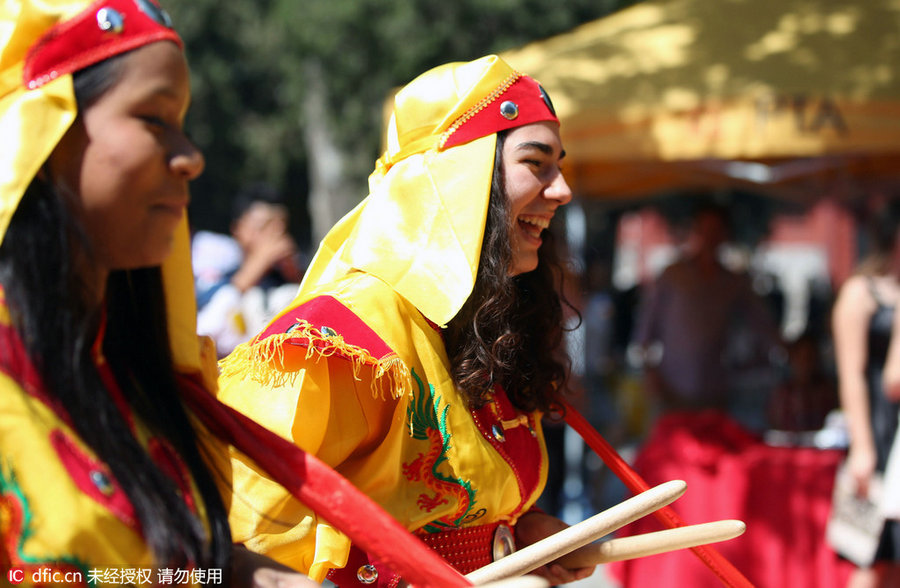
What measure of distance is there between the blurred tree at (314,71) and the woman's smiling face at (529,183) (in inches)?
355

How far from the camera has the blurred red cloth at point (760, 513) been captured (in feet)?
14.6

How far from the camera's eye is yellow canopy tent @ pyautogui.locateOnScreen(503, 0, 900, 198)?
4.20m

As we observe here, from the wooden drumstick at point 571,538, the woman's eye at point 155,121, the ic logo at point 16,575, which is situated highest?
the woman's eye at point 155,121

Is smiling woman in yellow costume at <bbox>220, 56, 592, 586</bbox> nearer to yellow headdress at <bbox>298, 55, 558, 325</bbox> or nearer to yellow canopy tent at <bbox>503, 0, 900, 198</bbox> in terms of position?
yellow headdress at <bbox>298, 55, 558, 325</bbox>

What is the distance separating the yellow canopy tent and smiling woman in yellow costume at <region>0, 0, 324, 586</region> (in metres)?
3.53

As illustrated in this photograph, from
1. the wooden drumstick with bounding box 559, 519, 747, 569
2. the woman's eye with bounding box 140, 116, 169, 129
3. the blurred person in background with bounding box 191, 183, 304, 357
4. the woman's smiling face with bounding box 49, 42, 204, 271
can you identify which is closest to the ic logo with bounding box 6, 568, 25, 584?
the woman's smiling face with bounding box 49, 42, 204, 271

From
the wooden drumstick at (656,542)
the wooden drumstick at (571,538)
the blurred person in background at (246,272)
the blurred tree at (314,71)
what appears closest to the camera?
the wooden drumstick at (571,538)

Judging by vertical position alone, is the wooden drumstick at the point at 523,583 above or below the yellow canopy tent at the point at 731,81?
below

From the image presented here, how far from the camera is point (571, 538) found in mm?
1582

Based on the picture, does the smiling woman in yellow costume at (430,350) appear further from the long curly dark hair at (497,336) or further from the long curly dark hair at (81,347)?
the long curly dark hair at (81,347)

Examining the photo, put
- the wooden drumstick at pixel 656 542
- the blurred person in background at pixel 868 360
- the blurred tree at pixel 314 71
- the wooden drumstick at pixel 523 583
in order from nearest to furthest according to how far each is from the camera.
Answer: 1. the wooden drumstick at pixel 523 583
2. the wooden drumstick at pixel 656 542
3. the blurred person in background at pixel 868 360
4. the blurred tree at pixel 314 71

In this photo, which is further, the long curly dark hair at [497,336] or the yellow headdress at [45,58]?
the long curly dark hair at [497,336]

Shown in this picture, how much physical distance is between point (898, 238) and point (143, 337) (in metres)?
3.29

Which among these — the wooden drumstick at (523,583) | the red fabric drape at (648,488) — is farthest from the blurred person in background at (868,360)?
the wooden drumstick at (523,583)
